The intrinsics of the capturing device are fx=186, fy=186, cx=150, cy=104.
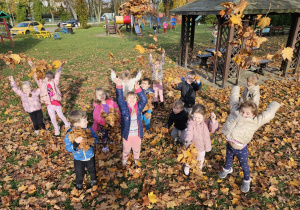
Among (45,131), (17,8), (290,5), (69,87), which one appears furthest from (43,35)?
(17,8)

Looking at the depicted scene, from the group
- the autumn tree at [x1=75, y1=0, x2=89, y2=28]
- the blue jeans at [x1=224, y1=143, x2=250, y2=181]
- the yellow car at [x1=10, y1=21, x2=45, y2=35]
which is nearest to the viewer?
the blue jeans at [x1=224, y1=143, x2=250, y2=181]

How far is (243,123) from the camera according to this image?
3027mm

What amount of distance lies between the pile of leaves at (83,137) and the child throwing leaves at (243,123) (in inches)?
93.1

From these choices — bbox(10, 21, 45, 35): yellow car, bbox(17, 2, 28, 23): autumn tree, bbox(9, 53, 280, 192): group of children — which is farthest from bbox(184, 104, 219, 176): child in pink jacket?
bbox(17, 2, 28, 23): autumn tree

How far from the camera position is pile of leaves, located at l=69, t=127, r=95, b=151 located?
9.68 ft

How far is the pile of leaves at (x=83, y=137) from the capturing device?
2.95 m

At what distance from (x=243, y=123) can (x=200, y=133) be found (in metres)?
0.77

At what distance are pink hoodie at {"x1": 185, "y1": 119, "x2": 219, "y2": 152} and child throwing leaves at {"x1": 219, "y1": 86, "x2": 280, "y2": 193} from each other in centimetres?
29

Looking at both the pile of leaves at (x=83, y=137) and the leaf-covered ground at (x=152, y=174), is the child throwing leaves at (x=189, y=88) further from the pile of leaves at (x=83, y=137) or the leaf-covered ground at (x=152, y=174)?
the pile of leaves at (x=83, y=137)

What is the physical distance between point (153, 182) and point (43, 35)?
27.6 m

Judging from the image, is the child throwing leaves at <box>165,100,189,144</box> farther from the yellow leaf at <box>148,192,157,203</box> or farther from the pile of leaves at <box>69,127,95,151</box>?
the pile of leaves at <box>69,127,95,151</box>

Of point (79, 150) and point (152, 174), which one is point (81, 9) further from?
point (152, 174)

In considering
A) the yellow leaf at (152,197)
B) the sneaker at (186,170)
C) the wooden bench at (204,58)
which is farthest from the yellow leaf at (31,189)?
the wooden bench at (204,58)

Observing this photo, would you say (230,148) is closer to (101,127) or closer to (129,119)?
(129,119)
